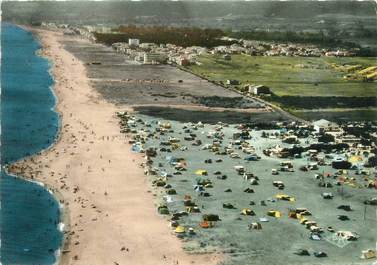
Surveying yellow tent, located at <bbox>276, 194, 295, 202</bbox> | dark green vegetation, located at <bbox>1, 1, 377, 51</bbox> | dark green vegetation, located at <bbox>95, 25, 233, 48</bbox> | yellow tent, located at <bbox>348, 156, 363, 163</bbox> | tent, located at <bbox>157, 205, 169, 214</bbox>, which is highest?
dark green vegetation, located at <bbox>1, 1, 377, 51</bbox>

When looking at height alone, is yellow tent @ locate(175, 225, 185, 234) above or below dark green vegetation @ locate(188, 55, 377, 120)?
below

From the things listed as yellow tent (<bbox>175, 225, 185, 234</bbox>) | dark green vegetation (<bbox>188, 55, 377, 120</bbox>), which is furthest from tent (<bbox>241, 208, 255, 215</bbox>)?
dark green vegetation (<bbox>188, 55, 377, 120</bbox>)

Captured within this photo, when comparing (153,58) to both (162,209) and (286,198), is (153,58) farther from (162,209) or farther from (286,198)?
(162,209)

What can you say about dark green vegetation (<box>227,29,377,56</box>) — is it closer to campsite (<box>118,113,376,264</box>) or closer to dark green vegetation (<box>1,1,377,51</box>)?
dark green vegetation (<box>1,1,377,51</box>)

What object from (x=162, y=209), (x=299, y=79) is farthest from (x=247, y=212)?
(x=299, y=79)

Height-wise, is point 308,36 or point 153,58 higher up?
point 308,36

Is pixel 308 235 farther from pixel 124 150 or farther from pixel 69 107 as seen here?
pixel 69 107
